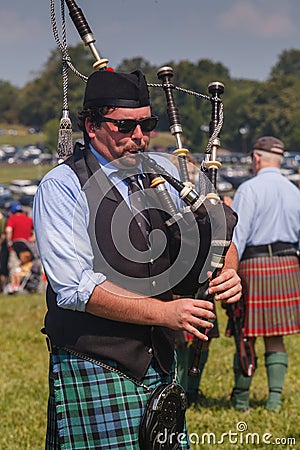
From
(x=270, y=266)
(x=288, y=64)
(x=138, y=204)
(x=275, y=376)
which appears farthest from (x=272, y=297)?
(x=288, y=64)

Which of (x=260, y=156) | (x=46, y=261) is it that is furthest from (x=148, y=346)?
(x=260, y=156)

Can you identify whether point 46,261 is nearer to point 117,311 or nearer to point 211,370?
point 117,311

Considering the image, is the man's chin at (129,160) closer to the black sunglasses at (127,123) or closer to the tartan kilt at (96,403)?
the black sunglasses at (127,123)

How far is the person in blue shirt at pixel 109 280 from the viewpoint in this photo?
7.68 feet

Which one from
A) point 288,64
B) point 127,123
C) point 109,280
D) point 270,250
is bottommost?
point 109,280

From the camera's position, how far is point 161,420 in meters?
2.49

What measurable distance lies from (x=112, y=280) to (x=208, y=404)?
300cm

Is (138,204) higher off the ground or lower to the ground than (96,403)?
higher

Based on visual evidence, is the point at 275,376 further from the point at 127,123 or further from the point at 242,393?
the point at 127,123

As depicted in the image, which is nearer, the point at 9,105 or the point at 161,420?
the point at 161,420

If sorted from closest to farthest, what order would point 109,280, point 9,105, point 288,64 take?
point 109,280, point 288,64, point 9,105

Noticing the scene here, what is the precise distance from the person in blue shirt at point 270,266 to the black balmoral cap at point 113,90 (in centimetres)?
253

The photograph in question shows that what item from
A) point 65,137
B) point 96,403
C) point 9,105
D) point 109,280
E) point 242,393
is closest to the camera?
point 109,280

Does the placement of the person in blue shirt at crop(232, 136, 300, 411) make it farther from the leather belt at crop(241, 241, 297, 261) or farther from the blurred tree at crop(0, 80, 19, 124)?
the blurred tree at crop(0, 80, 19, 124)
